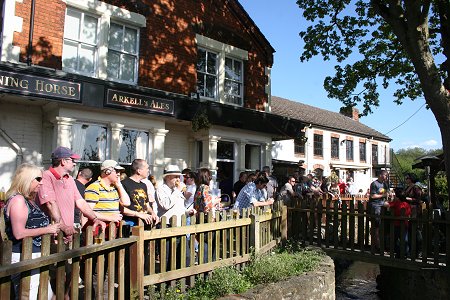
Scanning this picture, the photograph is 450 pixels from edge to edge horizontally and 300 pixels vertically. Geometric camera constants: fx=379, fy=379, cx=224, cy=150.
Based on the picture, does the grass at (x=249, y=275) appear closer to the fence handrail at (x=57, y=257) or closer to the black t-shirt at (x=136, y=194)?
the fence handrail at (x=57, y=257)

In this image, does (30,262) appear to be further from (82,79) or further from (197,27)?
(197,27)

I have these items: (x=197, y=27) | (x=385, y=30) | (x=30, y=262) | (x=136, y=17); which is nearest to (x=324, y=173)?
(x=385, y=30)

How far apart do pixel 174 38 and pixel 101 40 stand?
2335mm

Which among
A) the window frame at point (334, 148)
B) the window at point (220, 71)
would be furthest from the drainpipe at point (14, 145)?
the window frame at point (334, 148)

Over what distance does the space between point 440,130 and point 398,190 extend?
159cm

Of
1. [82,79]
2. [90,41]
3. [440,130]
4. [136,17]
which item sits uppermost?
[136,17]

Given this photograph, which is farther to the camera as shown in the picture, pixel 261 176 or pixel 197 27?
pixel 197 27

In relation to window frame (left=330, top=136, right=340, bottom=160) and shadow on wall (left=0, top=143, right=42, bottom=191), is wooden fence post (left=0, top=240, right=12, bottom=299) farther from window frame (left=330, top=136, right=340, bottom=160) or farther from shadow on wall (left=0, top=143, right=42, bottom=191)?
window frame (left=330, top=136, right=340, bottom=160)

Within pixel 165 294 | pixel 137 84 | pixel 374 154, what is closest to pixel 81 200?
pixel 165 294

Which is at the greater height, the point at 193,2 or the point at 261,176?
the point at 193,2

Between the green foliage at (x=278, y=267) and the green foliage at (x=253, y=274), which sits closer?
the green foliage at (x=253, y=274)

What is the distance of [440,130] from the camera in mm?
8289

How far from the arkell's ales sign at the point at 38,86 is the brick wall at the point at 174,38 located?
3.52ft

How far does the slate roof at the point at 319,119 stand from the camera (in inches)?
1171
